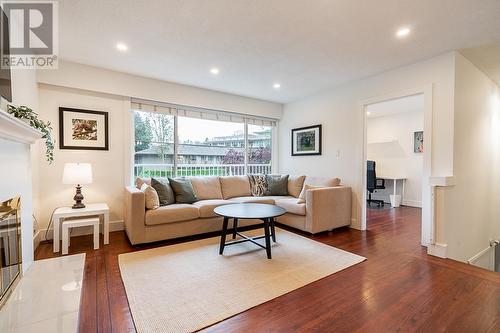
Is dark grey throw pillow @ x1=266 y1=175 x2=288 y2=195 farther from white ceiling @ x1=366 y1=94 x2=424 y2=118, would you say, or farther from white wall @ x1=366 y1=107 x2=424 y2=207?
white wall @ x1=366 y1=107 x2=424 y2=207

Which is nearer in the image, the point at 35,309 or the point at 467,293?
the point at 35,309

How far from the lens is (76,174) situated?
2947 mm

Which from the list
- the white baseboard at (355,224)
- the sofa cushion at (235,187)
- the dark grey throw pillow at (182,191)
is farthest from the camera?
the sofa cushion at (235,187)

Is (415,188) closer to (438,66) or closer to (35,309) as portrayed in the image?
(438,66)

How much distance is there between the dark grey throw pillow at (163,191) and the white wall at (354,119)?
9.07ft

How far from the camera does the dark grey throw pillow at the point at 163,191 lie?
11.4 ft

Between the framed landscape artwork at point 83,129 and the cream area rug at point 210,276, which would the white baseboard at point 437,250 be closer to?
the cream area rug at point 210,276

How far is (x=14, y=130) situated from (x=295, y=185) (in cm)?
392

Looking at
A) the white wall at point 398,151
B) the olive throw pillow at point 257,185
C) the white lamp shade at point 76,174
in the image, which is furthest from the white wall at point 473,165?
the white lamp shade at point 76,174

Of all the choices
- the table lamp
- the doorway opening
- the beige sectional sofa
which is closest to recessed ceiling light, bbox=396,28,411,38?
the beige sectional sofa

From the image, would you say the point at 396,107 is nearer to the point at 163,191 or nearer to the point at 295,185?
the point at 295,185

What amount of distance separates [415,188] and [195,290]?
6038mm

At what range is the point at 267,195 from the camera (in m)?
4.60

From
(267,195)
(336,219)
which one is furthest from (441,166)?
(267,195)
